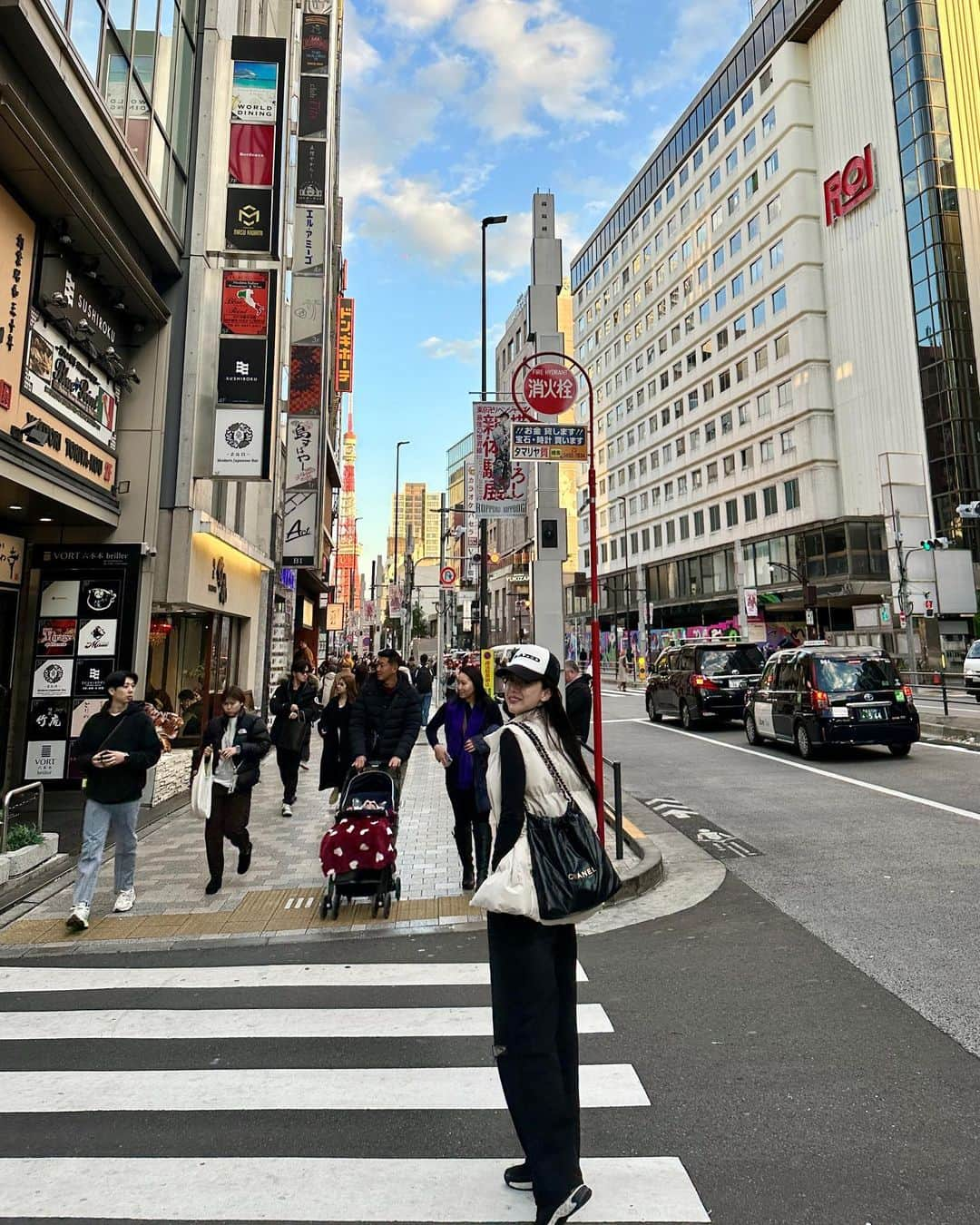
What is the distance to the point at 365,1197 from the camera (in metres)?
2.72

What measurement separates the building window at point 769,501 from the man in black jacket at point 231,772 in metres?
46.2

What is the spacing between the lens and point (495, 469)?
41.2 feet

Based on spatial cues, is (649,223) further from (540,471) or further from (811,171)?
(540,471)

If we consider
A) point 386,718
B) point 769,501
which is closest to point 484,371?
point 386,718

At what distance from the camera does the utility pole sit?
363 inches

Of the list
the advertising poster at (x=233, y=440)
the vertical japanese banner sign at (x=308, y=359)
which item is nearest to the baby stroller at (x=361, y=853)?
the advertising poster at (x=233, y=440)

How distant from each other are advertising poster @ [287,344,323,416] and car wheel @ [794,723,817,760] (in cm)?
1493

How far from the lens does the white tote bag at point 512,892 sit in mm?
2555

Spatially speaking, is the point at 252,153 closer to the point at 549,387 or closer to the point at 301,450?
the point at 549,387

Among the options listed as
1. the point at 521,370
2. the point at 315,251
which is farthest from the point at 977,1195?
the point at 315,251

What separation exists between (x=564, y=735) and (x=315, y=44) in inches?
1181

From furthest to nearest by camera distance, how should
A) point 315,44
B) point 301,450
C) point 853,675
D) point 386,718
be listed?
point 315,44, point 301,450, point 853,675, point 386,718

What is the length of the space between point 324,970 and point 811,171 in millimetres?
55633

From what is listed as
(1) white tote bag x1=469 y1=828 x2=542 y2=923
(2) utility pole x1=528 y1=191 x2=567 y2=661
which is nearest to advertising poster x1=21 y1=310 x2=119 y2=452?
(2) utility pole x1=528 y1=191 x2=567 y2=661
